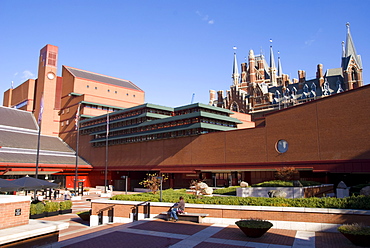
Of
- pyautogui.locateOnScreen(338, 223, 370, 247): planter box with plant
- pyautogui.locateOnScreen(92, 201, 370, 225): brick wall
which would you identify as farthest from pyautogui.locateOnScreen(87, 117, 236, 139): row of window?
pyautogui.locateOnScreen(338, 223, 370, 247): planter box with plant

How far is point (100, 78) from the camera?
8225 cm

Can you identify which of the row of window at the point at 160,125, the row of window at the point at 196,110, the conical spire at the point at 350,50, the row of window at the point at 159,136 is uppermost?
the conical spire at the point at 350,50

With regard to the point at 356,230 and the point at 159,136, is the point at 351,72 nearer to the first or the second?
the point at 159,136

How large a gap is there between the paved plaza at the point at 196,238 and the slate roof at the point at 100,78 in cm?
6682

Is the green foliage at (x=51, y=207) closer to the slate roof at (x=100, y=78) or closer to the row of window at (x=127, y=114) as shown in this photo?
the row of window at (x=127, y=114)

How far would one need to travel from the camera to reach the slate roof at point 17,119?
229ft

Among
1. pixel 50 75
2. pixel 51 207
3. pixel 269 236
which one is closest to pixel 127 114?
pixel 50 75

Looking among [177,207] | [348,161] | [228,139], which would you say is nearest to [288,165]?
[348,161]

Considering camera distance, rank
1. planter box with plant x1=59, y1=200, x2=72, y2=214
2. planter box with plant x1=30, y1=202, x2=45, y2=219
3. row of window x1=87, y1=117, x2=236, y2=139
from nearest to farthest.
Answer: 1. planter box with plant x1=30, y1=202, x2=45, y2=219
2. planter box with plant x1=59, y1=200, x2=72, y2=214
3. row of window x1=87, y1=117, x2=236, y2=139

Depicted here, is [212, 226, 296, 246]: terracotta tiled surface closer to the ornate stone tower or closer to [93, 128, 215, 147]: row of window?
[93, 128, 215, 147]: row of window

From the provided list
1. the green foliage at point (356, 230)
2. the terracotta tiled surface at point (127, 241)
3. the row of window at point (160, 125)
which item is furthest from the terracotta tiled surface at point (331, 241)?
the row of window at point (160, 125)

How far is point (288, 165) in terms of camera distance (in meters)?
38.0

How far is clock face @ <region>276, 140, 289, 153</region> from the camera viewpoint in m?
38.7

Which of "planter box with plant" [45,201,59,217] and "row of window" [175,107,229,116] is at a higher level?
"row of window" [175,107,229,116]
